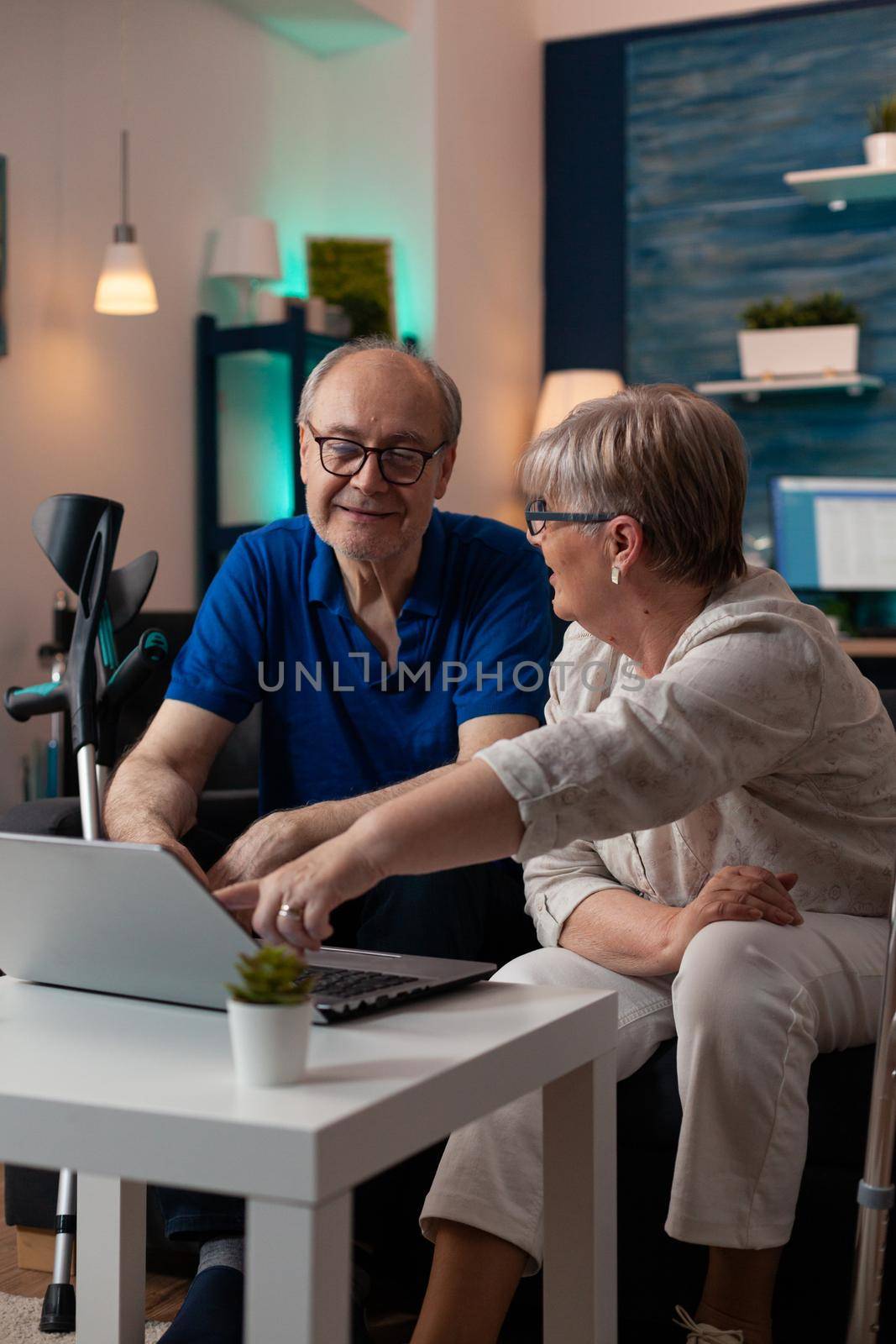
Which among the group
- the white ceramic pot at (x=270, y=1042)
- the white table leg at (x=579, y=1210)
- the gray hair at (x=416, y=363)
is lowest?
the white table leg at (x=579, y=1210)

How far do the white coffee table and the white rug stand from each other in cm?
38

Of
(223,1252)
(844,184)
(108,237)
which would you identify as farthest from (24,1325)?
(844,184)

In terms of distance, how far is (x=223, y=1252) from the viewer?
4.91ft

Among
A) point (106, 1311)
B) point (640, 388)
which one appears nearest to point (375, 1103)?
point (106, 1311)

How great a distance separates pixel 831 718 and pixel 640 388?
39 centimetres

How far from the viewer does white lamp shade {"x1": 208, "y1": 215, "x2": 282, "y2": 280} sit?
4.08 m

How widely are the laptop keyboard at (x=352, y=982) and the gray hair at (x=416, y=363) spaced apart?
0.96 m

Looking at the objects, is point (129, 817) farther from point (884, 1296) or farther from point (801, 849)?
point (884, 1296)

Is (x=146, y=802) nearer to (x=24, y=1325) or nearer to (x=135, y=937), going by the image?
(x=24, y=1325)

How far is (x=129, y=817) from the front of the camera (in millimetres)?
1785

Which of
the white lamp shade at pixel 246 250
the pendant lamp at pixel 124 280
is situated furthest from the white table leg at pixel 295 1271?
the white lamp shade at pixel 246 250

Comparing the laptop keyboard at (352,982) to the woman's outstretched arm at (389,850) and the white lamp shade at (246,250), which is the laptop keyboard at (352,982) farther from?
the white lamp shade at (246,250)

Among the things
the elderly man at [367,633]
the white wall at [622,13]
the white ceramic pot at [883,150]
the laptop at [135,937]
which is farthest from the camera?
the white wall at [622,13]

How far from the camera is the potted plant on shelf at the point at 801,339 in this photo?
449 centimetres
